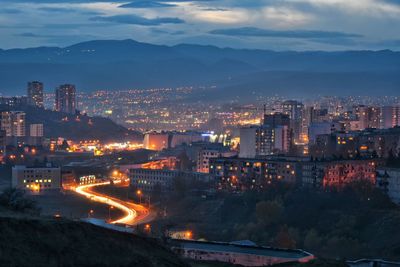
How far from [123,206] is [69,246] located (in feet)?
65.0

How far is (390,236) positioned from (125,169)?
18735mm

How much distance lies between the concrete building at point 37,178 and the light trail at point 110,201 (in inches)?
31.5

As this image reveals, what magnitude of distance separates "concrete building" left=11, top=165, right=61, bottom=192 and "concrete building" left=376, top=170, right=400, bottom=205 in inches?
449

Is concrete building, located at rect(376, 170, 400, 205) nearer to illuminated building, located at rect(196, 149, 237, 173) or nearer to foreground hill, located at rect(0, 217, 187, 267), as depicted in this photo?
illuminated building, located at rect(196, 149, 237, 173)

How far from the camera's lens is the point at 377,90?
102 meters

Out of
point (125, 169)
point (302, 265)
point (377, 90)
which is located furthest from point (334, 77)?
point (302, 265)

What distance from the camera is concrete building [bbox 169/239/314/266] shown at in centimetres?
1644

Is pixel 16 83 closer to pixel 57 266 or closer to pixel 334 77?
pixel 334 77

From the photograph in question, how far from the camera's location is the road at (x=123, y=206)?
2694 cm

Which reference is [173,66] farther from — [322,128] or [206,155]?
[206,155]

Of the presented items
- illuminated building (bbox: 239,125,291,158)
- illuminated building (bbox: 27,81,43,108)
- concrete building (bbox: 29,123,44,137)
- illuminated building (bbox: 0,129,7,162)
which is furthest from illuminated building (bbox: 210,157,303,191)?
illuminated building (bbox: 27,81,43,108)

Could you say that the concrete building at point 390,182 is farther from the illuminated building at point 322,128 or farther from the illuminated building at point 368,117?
the illuminated building at point 368,117

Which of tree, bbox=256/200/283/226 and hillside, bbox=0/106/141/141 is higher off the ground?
A: hillside, bbox=0/106/141/141

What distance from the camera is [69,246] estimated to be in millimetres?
10727
